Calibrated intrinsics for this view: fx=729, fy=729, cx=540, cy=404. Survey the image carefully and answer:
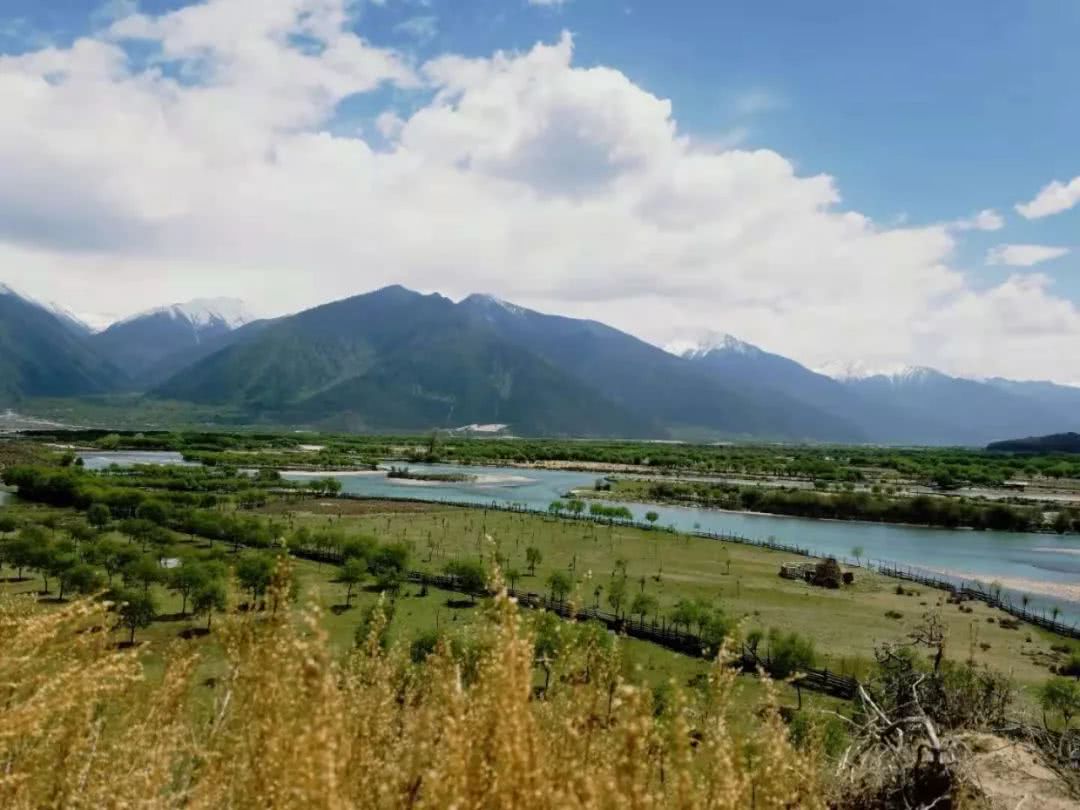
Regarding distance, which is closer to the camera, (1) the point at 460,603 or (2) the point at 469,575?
(1) the point at 460,603

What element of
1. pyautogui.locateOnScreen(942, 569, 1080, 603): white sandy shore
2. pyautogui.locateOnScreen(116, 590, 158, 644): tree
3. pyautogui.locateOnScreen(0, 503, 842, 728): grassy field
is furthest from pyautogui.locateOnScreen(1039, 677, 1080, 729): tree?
pyautogui.locateOnScreen(116, 590, 158, 644): tree

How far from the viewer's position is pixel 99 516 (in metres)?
78.2

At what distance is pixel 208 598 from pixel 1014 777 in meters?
47.8

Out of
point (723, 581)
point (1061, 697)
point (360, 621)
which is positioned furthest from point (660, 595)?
point (1061, 697)

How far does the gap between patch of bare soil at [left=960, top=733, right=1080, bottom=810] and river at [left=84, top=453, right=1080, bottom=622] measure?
217 feet

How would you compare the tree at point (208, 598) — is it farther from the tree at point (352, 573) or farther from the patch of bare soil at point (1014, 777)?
the patch of bare soil at point (1014, 777)

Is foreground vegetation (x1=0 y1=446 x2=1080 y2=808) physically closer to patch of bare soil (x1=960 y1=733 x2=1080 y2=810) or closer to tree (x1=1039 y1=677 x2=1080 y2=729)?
tree (x1=1039 y1=677 x2=1080 y2=729)

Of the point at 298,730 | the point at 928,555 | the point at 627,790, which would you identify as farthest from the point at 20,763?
the point at 928,555

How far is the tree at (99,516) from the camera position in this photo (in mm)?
78125

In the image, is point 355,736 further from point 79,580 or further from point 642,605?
point 79,580

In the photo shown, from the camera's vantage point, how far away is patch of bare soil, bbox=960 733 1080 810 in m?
10.2

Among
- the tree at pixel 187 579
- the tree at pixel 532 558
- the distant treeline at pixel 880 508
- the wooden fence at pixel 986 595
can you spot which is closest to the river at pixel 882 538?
the wooden fence at pixel 986 595

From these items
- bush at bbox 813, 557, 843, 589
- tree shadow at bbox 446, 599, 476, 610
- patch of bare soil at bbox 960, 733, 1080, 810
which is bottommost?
tree shadow at bbox 446, 599, 476, 610

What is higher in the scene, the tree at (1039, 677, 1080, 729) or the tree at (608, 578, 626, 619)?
the tree at (1039, 677, 1080, 729)
